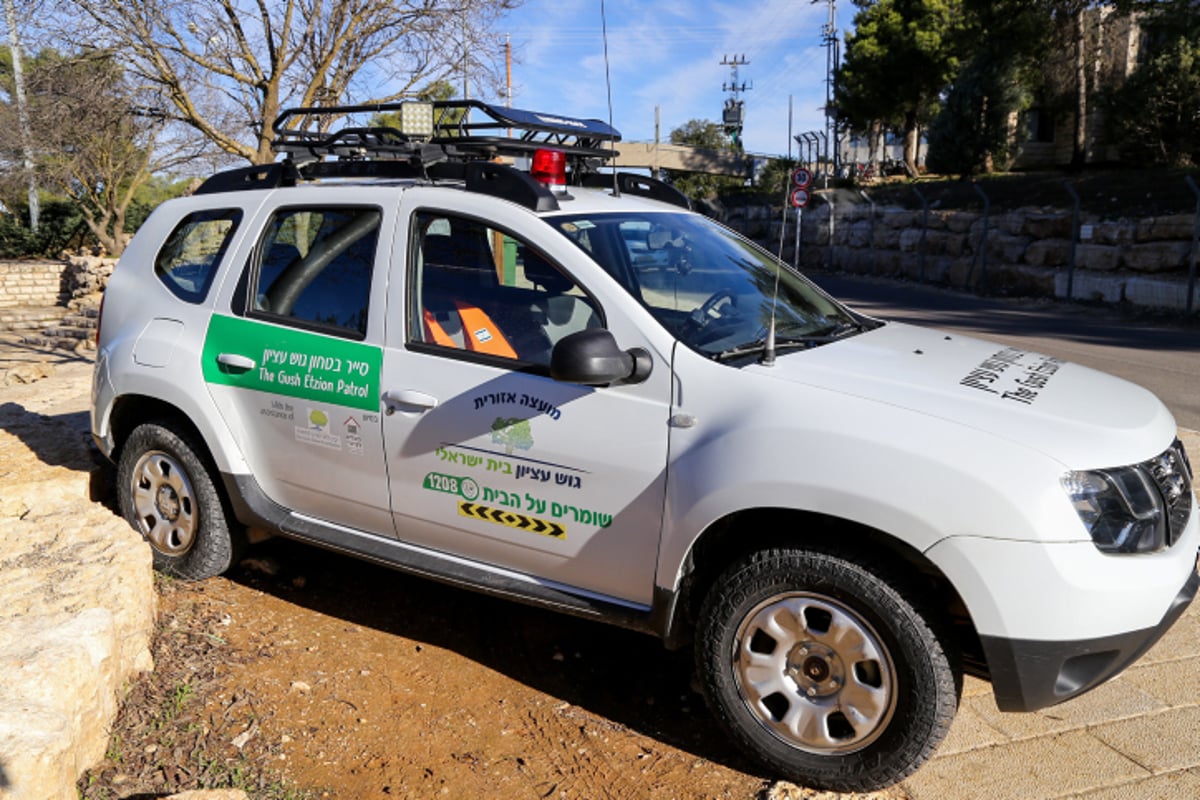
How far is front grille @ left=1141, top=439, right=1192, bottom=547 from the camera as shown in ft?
9.61

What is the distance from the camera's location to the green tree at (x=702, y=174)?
145 ft

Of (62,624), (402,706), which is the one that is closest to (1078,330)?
(402,706)

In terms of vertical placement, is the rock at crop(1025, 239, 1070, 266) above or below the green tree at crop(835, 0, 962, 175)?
below

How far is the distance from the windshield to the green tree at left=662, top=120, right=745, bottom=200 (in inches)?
945

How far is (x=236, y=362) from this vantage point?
4.15 meters

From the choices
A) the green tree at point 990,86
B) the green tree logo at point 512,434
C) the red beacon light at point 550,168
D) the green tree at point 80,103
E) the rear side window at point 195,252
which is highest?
the green tree at point 990,86

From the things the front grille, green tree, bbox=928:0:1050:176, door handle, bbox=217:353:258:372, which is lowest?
the front grille

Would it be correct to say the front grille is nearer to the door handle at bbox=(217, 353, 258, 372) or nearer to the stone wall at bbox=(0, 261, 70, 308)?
the door handle at bbox=(217, 353, 258, 372)

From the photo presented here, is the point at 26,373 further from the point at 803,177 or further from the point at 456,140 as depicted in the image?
the point at 803,177

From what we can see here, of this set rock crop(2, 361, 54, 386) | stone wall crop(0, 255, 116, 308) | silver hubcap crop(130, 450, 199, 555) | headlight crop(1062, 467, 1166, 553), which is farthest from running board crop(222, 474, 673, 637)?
stone wall crop(0, 255, 116, 308)

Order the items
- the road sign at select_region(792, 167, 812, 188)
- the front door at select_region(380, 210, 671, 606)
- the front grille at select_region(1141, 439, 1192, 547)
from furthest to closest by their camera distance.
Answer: the road sign at select_region(792, 167, 812, 188) → the front door at select_region(380, 210, 671, 606) → the front grille at select_region(1141, 439, 1192, 547)

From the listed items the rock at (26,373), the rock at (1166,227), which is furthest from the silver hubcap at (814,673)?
the rock at (1166,227)

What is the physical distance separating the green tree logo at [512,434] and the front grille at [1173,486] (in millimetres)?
1903

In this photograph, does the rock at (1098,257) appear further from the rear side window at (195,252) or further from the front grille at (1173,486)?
the rear side window at (195,252)
